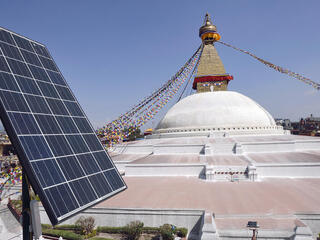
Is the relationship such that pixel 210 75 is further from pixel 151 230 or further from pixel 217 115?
pixel 151 230

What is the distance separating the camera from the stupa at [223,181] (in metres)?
8.29

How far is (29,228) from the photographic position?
4.63m

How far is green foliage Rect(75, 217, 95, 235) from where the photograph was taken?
30.9 ft

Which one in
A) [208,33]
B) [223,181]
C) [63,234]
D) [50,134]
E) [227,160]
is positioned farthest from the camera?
[208,33]

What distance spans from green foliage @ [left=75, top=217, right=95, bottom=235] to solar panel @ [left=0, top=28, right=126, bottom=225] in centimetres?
452

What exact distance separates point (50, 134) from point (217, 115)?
78.7 ft

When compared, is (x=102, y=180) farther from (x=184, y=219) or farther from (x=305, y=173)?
(x=305, y=173)

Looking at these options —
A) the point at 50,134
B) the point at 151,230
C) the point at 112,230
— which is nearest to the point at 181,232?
the point at 151,230

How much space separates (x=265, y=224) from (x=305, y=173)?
9261mm

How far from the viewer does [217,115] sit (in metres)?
26.8

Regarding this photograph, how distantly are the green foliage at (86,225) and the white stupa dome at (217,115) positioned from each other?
19.6 meters

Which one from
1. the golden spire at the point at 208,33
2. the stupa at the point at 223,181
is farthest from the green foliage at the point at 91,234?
the golden spire at the point at 208,33

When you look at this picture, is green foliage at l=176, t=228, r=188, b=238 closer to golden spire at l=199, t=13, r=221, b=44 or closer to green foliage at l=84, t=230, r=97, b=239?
green foliage at l=84, t=230, r=97, b=239

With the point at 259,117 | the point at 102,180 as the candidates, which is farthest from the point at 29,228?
the point at 259,117
